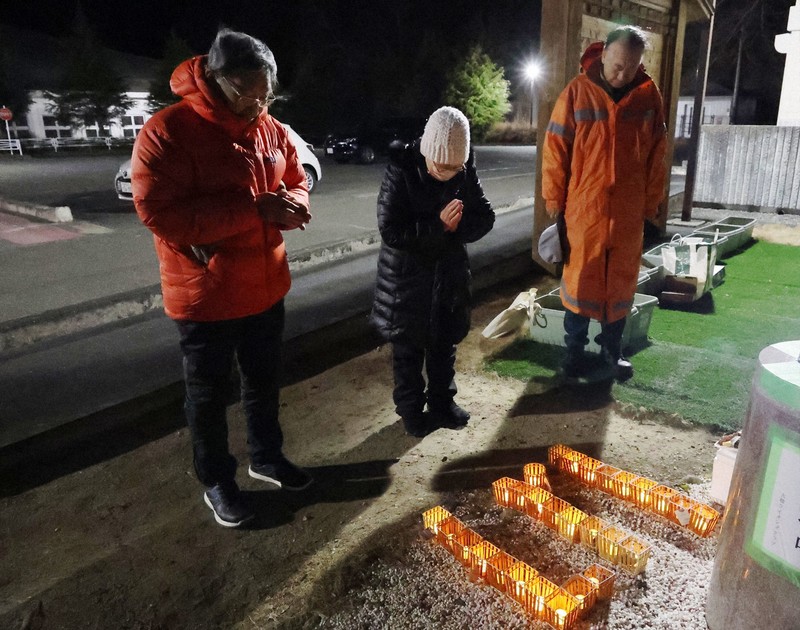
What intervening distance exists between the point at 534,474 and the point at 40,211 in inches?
422

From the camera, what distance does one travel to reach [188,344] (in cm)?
272

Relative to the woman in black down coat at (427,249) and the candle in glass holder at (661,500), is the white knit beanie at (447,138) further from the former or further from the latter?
the candle in glass holder at (661,500)

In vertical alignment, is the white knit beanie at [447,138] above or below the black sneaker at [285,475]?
above

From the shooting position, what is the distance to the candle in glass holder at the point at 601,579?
2.40 meters

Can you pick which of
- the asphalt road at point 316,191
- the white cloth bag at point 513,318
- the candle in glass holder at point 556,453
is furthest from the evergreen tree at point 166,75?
the candle in glass holder at point 556,453

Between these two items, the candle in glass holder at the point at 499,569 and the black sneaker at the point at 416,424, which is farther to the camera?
the black sneaker at the point at 416,424

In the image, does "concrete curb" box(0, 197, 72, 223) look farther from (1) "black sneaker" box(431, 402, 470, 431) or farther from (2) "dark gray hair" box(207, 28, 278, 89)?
(2) "dark gray hair" box(207, 28, 278, 89)

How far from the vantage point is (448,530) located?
9.01ft

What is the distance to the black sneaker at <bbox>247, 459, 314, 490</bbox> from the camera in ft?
10.5

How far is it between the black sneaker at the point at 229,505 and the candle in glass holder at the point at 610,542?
1553mm

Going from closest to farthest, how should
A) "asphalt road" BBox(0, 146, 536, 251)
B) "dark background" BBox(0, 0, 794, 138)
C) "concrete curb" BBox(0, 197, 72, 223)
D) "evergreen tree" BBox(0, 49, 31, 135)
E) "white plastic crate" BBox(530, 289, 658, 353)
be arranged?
1. "white plastic crate" BBox(530, 289, 658, 353)
2. "asphalt road" BBox(0, 146, 536, 251)
3. "concrete curb" BBox(0, 197, 72, 223)
4. "evergreen tree" BBox(0, 49, 31, 135)
5. "dark background" BBox(0, 0, 794, 138)

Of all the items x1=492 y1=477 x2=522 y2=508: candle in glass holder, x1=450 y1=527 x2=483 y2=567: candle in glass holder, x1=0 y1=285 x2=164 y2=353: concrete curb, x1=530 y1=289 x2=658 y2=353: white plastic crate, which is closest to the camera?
x1=450 y1=527 x2=483 y2=567: candle in glass holder

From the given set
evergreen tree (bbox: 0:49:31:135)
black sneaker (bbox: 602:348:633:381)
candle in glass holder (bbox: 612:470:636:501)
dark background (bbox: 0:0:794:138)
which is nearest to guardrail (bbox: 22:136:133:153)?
evergreen tree (bbox: 0:49:31:135)

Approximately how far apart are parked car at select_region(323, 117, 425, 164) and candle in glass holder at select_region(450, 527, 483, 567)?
19.9 m
